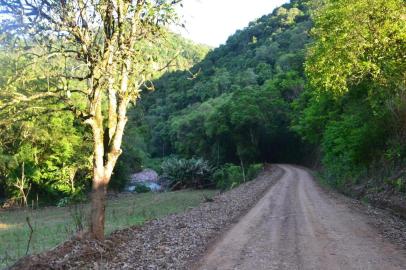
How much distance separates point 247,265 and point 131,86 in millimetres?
5383

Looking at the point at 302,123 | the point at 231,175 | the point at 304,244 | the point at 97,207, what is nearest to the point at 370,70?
the point at 304,244

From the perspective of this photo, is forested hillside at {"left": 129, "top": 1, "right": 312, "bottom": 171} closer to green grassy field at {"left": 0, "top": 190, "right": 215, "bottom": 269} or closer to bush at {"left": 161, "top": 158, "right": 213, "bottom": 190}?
bush at {"left": 161, "top": 158, "right": 213, "bottom": 190}

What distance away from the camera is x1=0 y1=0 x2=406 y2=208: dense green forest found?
1875 centimetres

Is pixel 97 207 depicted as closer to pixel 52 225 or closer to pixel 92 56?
pixel 92 56

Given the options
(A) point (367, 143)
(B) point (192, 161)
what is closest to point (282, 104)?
(B) point (192, 161)

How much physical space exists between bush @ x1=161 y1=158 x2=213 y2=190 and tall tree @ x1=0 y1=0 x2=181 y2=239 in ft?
136

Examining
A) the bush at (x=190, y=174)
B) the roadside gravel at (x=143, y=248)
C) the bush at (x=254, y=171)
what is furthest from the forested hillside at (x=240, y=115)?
the roadside gravel at (x=143, y=248)

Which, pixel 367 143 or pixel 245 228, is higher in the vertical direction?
pixel 367 143

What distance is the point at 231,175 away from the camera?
1941 inches

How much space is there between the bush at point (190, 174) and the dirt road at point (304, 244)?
114 feet

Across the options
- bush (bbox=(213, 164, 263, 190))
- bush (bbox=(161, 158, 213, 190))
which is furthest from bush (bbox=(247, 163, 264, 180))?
bush (bbox=(161, 158, 213, 190))

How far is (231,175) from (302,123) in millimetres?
12025

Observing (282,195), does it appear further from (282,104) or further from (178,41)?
(282,104)

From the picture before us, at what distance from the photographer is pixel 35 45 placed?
9367mm
